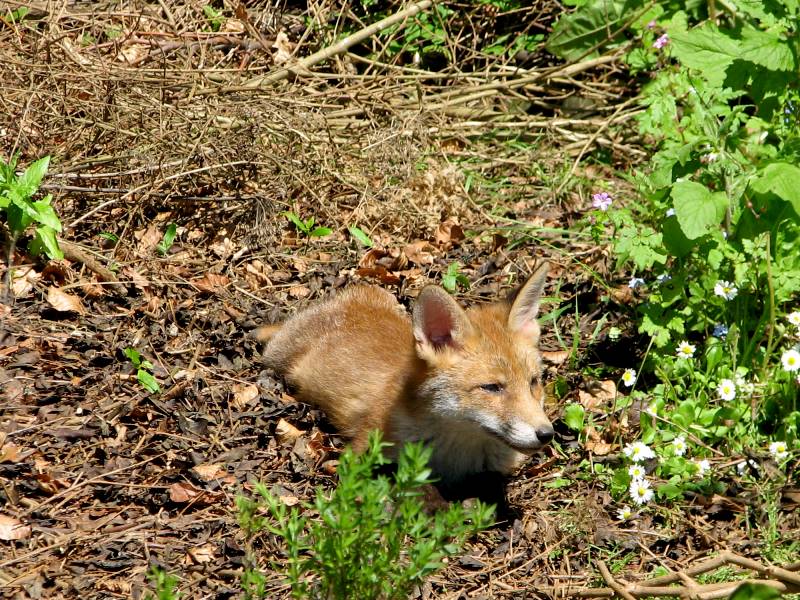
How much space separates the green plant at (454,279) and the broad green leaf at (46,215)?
8.80 feet

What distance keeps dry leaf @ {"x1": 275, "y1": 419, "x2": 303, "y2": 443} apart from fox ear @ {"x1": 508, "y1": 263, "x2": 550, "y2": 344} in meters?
1.45

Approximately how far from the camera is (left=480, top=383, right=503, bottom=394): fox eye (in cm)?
508

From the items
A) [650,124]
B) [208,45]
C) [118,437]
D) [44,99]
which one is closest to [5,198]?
[44,99]

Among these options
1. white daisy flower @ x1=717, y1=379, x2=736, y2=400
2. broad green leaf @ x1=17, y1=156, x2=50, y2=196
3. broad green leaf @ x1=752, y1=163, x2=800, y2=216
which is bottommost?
white daisy flower @ x1=717, y1=379, x2=736, y2=400

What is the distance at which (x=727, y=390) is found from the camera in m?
5.16

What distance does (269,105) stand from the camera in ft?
25.0

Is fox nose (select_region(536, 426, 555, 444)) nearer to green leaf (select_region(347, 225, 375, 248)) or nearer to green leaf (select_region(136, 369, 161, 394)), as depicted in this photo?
green leaf (select_region(136, 369, 161, 394))

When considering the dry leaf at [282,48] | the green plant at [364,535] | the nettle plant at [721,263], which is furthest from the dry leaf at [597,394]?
the dry leaf at [282,48]

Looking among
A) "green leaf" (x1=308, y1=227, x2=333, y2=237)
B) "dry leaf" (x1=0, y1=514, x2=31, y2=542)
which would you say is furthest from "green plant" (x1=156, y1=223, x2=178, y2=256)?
"dry leaf" (x1=0, y1=514, x2=31, y2=542)

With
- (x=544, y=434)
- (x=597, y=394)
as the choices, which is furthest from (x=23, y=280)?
(x=597, y=394)

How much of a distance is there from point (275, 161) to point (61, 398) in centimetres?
265

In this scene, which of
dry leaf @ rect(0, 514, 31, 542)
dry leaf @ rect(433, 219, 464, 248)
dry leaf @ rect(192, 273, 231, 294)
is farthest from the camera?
dry leaf @ rect(433, 219, 464, 248)

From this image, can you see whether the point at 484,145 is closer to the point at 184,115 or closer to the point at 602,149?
the point at 602,149

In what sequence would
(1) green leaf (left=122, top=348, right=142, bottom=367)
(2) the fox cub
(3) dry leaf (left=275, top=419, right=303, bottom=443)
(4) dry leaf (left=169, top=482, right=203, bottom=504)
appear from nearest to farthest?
(4) dry leaf (left=169, top=482, right=203, bottom=504), (2) the fox cub, (3) dry leaf (left=275, top=419, right=303, bottom=443), (1) green leaf (left=122, top=348, right=142, bottom=367)
